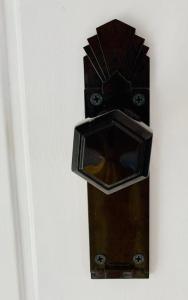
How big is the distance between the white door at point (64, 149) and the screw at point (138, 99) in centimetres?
1

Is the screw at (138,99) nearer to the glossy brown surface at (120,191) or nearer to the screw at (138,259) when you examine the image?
the glossy brown surface at (120,191)

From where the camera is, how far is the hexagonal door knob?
342mm

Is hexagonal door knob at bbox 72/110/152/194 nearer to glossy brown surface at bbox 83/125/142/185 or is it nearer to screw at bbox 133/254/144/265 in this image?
glossy brown surface at bbox 83/125/142/185

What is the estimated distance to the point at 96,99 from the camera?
384mm

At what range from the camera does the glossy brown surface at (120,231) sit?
41 cm

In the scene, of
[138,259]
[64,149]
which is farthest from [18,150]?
[138,259]

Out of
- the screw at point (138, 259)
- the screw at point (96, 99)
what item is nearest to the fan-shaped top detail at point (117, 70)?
the screw at point (96, 99)

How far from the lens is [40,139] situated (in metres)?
0.41

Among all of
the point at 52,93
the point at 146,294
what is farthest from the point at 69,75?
the point at 146,294

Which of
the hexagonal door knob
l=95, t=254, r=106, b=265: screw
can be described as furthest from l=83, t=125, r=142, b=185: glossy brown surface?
l=95, t=254, r=106, b=265: screw

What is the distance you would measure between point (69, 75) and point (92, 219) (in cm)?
15

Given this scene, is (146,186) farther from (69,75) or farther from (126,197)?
(69,75)

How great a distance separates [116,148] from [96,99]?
0.06 metres

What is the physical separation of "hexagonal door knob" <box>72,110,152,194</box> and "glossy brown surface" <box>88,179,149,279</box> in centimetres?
6
